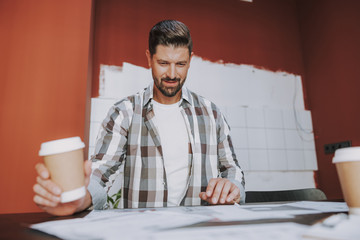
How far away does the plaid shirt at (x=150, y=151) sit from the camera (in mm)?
1252

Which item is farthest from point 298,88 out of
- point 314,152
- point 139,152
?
point 139,152

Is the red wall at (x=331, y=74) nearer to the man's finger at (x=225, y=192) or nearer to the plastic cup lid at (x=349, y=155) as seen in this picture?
the man's finger at (x=225, y=192)

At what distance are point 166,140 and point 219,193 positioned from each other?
1.93 feet

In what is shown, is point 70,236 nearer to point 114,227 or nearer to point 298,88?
point 114,227

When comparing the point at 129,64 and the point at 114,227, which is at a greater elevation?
the point at 129,64

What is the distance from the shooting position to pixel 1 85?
6.03 ft

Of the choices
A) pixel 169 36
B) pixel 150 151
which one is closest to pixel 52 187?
pixel 150 151

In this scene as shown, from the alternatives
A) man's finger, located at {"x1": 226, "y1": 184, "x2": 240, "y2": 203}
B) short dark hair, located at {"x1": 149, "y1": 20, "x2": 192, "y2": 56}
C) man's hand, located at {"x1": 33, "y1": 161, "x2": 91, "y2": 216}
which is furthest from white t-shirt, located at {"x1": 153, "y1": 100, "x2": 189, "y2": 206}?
man's hand, located at {"x1": 33, "y1": 161, "x2": 91, "y2": 216}

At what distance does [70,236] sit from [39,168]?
0.73ft

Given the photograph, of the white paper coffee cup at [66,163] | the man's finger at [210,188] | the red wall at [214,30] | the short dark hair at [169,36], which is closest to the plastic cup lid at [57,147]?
the white paper coffee cup at [66,163]

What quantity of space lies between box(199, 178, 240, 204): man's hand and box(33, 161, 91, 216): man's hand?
398 millimetres

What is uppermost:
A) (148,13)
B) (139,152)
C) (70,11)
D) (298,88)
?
(148,13)

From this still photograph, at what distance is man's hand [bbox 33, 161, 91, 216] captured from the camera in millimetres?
525

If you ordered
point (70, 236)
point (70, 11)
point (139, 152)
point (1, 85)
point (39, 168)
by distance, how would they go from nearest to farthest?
point (70, 236) < point (39, 168) < point (139, 152) < point (1, 85) < point (70, 11)
